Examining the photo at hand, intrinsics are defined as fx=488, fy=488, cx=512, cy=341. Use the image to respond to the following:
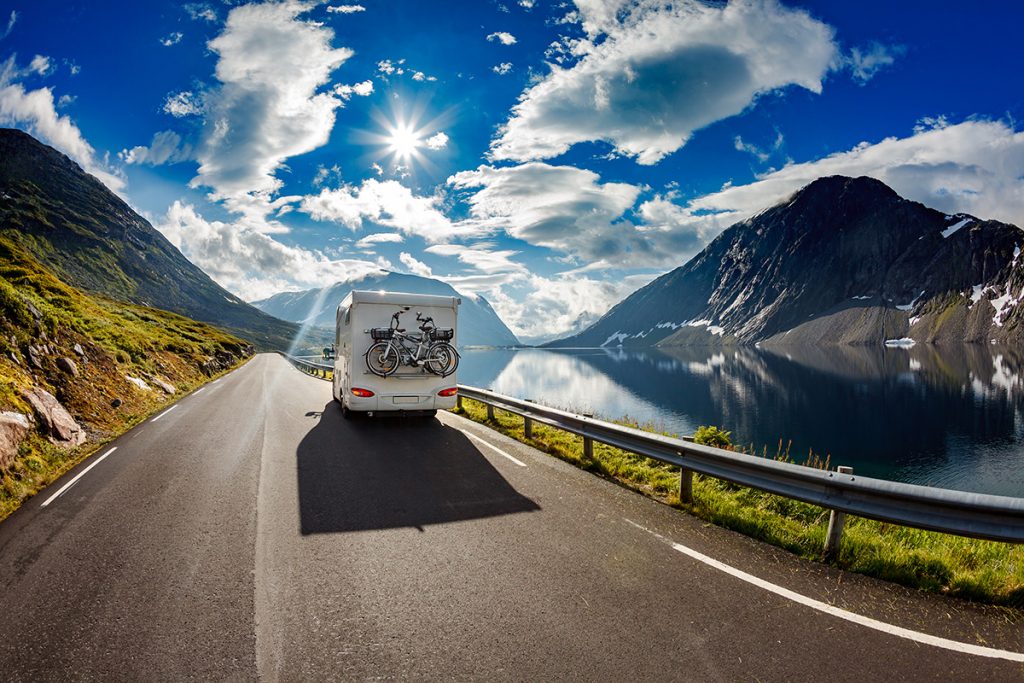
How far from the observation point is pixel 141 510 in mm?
6684

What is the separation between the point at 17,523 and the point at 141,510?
147 cm

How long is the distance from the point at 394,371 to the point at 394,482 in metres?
4.83

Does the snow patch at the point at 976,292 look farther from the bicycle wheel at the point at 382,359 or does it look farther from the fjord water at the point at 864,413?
the bicycle wheel at the point at 382,359

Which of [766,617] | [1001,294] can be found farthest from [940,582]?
[1001,294]

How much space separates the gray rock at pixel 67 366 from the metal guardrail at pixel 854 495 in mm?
16046

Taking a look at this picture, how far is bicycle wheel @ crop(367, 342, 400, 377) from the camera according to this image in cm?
1227

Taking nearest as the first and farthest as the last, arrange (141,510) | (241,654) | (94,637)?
1. (241,654)
2. (94,637)
3. (141,510)

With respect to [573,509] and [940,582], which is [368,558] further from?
[940,582]

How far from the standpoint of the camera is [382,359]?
40.1 ft

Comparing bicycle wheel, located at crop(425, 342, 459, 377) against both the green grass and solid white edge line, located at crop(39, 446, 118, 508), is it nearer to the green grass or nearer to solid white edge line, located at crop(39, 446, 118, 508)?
the green grass

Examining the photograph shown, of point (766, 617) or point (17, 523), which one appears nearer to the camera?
point (766, 617)

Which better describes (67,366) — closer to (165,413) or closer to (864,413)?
(165,413)

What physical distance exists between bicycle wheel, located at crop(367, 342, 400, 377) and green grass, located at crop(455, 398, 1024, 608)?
522cm

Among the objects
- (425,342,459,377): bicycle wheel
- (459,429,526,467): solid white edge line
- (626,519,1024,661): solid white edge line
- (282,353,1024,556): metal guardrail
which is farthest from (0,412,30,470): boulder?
(626,519,1024,661): solid white edge line
